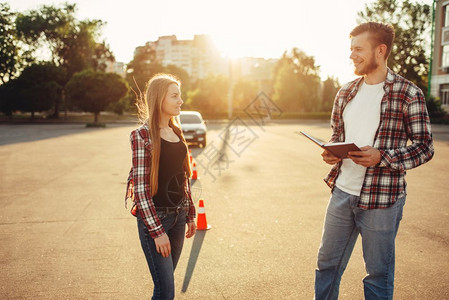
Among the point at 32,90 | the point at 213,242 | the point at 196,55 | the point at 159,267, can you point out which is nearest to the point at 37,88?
the point at 32,90

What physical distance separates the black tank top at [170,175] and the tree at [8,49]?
172 ft

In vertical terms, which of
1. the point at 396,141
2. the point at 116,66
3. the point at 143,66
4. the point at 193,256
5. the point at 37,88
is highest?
the point at 116,66

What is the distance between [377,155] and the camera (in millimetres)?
2336

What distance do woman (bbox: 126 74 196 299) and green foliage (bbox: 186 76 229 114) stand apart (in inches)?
2095

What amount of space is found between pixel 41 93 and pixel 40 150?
104 ft

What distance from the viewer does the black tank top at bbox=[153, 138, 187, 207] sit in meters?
2.52

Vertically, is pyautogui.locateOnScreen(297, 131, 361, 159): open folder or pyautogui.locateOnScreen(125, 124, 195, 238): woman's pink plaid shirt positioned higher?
pyautogui.locateOnScreen(297, 131, 361, 159): open folder

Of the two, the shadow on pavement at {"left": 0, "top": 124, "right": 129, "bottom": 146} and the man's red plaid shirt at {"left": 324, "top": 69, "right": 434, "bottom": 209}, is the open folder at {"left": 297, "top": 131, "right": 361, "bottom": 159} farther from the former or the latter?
the shadow on pavement at {"left": 0, "top": 124, "right": 129, "bottom": 146}

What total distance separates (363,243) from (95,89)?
40201mm

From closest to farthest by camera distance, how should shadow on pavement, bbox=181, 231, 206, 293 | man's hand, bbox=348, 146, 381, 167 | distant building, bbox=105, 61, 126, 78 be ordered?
man's hand, bbox=348, 146, 381, 167, shadow on pavement, bbox=181, 231, 206, 293, distant building, bbox=105, 61, 126, 78

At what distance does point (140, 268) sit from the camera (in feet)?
13.6

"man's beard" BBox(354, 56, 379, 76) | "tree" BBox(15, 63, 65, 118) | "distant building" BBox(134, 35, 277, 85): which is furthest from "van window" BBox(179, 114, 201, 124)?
"distant building" BBox(134, 35, 277, 85)

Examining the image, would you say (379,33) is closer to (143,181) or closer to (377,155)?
(377,155)

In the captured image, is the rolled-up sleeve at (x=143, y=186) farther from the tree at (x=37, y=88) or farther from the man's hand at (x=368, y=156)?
the tree at (x=37, y=88)
